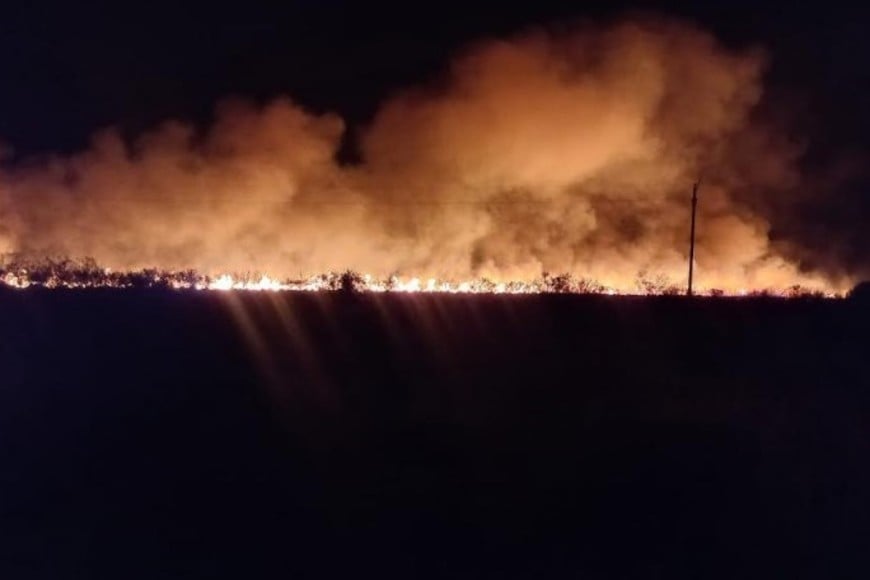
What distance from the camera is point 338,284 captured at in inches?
936

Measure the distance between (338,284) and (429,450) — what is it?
14.4m

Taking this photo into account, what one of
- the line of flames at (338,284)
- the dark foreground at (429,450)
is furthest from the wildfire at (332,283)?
the dark foreground at (429,450)

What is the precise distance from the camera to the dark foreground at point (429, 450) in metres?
7.20

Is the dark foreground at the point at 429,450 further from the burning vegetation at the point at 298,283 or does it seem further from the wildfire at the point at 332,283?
the burning vegetation at the point at 298,283

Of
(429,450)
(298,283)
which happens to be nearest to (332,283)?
(298,283)

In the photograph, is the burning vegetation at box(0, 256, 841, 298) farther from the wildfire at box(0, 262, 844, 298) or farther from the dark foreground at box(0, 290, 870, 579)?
the dark foreground at box(0, 290, 870, 579)

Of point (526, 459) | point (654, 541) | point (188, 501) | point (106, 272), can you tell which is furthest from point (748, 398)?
point (106, 272)

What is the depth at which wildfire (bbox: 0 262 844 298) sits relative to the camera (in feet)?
77.9

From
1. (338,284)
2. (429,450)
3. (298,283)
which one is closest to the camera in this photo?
(429,450)

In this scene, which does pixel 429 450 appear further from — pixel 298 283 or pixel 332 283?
pixel 298 283

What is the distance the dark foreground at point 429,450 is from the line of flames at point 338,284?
699cm

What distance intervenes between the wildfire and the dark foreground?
22.8 feet

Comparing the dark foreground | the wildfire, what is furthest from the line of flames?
the dark foreground

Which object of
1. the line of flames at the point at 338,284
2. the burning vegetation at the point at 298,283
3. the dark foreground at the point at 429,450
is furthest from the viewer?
the burning vegetation at the point at 298,283
